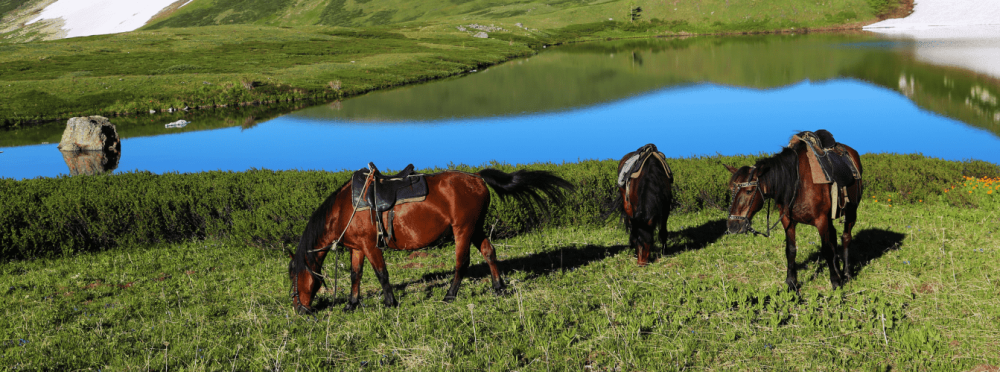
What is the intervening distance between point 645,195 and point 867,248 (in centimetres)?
419

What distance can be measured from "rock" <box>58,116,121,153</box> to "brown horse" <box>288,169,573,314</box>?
2635 cm

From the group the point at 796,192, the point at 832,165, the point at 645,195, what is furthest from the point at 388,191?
the point at 832,165

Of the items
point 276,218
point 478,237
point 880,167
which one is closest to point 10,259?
point 276,218

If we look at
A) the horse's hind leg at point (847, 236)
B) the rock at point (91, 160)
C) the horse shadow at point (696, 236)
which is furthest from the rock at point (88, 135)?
the horse's hind leg at point (847, 236)

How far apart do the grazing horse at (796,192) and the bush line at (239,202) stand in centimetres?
516

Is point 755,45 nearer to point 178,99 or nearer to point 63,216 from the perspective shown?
point 178,99

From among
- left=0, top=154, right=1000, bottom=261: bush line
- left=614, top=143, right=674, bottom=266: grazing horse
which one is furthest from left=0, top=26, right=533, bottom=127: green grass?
left=614, top=143, right=674, bottom=266: grazing horse

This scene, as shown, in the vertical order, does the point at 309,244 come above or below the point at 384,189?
below

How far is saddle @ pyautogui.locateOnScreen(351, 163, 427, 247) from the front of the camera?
7.97 meters

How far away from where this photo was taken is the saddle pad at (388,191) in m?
7.98

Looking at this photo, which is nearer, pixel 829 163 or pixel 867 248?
pixel 829 163

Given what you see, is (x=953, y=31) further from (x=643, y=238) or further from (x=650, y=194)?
(x=643, y=238)

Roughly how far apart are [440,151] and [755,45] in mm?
73405

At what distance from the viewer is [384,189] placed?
8102mm
